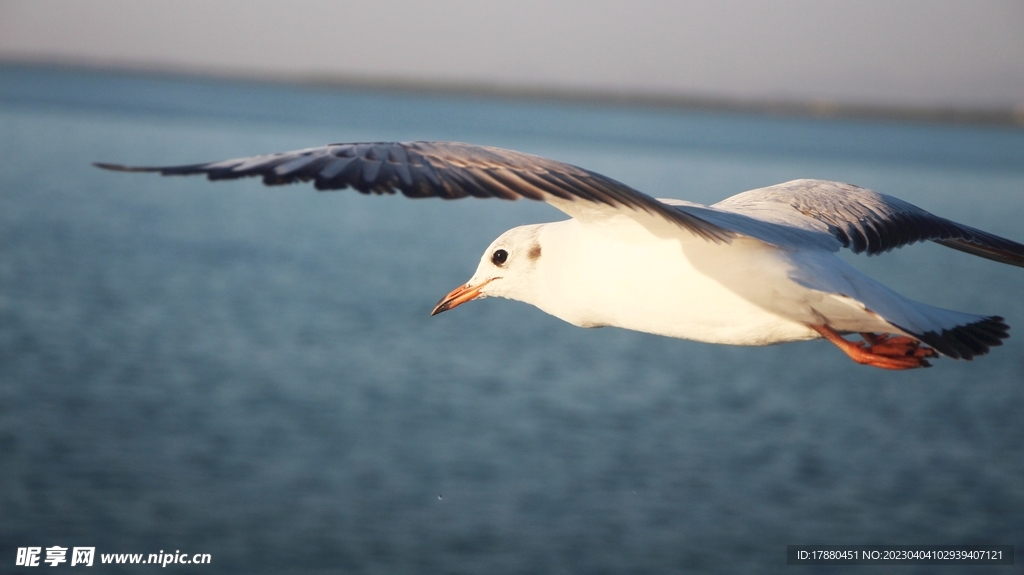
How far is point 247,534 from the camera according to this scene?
32.1 feet

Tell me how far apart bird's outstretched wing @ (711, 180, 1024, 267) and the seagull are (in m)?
0.02

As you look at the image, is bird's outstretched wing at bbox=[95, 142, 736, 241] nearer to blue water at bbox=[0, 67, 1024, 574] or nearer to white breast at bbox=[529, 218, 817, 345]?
white breast at bbox=[529, 218, 817, 345]

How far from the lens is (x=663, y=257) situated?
4246 mm

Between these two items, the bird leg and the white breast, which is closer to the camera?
the white breast

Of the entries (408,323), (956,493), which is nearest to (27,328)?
(408,323)

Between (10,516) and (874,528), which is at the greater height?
(874,528)

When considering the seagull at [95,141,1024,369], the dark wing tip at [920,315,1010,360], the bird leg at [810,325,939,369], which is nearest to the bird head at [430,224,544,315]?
the seagull at [95,141,1024,369]

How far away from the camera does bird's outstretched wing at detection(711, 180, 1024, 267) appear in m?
4.81

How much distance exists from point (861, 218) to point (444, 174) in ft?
7.94

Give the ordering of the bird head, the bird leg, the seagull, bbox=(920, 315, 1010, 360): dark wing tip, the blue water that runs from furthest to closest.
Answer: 1. the blue water
2. the bird head
3. the bird leg
4. bbox=(920, 315, 1010, 360): dark wing tip
5. the seagull

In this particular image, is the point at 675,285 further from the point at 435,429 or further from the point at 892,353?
the point at 435,429

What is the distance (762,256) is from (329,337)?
1094cm

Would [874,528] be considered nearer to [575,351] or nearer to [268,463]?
[575,351]

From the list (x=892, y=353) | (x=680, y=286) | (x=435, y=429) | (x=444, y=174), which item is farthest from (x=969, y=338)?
(x=435, y=429)
